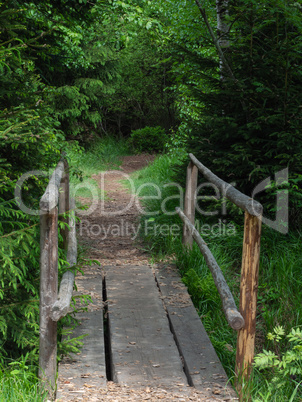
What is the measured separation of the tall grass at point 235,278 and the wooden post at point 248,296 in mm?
433

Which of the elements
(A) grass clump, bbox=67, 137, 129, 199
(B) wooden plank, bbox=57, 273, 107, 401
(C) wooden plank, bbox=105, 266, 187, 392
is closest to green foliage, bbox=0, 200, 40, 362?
(B) wooden plank, bbox=57, 273, 107, 401

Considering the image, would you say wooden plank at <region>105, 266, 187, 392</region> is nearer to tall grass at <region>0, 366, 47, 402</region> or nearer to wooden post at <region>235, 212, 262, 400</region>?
wooden post at <region>235, 212, 262, 400</region>

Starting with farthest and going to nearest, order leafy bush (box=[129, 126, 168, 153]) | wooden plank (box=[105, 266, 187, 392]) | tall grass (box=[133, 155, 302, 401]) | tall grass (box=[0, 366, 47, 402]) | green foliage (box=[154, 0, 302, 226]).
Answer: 1. leafy bush (box=[129, 126, 168, 153])
2. green foliage (box=[154, 0, 302, 226])
3. tall grass (box=[133, 155, 302, 401])
4. wooden plank (box=[105, 266, 187, 392])
5. tall grass (box=[0, 366, 47, 402])

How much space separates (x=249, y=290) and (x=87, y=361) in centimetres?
132

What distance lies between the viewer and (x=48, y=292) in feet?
9.34

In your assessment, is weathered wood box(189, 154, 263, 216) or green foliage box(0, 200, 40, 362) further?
green foliage box(0, 200, 40, 362)

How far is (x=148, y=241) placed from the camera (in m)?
6.15

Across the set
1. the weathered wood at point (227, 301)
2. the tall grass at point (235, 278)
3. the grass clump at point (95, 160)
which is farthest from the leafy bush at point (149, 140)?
the weathered wood at point (227, 301)

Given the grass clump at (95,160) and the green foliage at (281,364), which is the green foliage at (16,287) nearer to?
the green foliage at (281,364)

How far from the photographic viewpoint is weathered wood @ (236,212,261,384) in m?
2.74

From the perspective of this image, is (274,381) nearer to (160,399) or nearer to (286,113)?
(160,399)

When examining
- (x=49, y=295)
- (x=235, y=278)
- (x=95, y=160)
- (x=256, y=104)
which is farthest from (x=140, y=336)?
(x=95, y=160)

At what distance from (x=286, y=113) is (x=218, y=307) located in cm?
261

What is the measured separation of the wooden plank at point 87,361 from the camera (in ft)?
9.57
